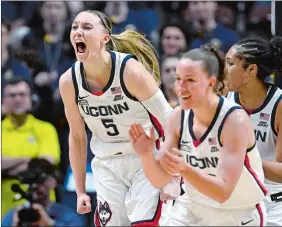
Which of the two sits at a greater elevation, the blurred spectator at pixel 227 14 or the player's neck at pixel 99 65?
the blurred spectator at pixel 227 14

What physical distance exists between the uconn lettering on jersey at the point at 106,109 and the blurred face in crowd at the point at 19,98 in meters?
2.74

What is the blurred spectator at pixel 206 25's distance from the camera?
7328 mm

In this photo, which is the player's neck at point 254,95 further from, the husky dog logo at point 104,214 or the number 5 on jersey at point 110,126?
the husky dog logo at point 104,214

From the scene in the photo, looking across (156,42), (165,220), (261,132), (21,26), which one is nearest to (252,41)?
(261,132)

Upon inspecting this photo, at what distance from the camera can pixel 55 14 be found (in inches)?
297

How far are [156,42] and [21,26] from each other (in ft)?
4.33

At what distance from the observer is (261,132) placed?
4641 mm

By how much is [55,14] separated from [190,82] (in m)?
4.02

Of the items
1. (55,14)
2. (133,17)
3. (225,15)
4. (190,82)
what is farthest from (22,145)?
(190,82)

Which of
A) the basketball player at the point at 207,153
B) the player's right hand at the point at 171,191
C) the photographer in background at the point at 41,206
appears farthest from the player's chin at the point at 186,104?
the photographer in background at the point at 41,206

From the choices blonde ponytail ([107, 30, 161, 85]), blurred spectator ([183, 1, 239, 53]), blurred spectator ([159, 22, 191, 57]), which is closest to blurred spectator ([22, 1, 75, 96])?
blurred spectator ([159, 22, 191, 57])

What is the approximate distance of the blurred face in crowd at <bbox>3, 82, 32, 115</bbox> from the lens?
7.28 metres

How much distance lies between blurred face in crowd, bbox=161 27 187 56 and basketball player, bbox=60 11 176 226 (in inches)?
101

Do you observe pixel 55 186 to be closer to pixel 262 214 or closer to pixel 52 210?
pixel 52 210
